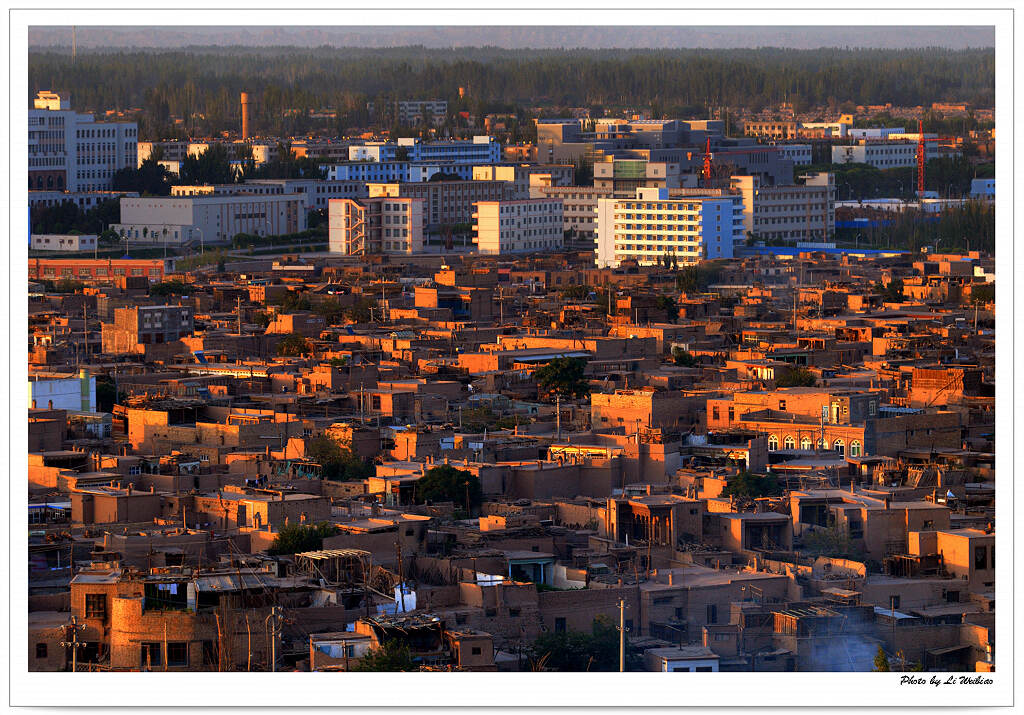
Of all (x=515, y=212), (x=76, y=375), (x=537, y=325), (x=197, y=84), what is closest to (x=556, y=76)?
(x=197, y=84)

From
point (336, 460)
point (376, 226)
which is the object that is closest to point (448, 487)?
point (336, 460)

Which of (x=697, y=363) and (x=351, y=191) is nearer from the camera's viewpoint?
(x=697, y=363)

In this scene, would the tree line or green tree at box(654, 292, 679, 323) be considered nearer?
green tree at box(654, 292, 679, 323)

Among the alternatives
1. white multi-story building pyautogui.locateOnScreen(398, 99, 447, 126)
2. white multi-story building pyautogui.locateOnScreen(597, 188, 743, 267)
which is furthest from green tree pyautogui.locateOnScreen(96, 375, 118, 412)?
white multi-story building pyautogui.locateOnScreen(398, 99, 447, 126)

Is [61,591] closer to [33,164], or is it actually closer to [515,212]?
[515,212]

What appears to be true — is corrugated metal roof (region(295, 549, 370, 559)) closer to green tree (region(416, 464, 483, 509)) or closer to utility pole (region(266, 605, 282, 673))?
utility pole (region(266, 605, 282, 673))

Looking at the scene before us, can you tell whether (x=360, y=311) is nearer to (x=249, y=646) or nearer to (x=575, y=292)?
(x=575, y=292)
